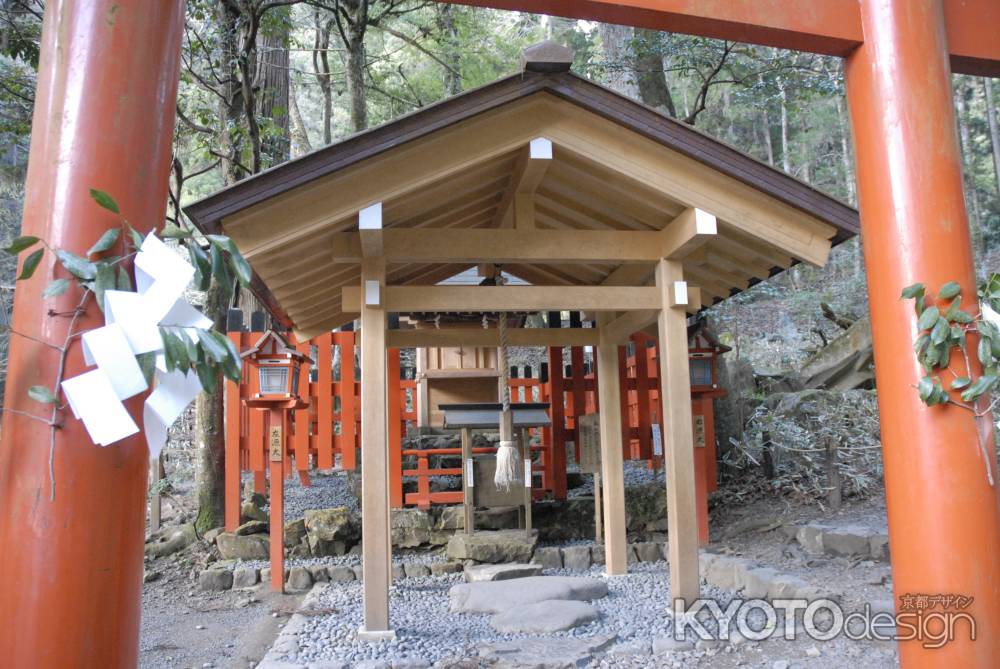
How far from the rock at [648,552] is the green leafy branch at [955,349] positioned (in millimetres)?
4450

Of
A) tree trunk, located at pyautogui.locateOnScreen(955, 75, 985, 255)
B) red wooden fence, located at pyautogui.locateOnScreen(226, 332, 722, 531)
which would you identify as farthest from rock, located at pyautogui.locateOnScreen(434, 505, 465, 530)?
tree trunk, located at pyautogui.locateOnScreen(955, 75, 985, 255)

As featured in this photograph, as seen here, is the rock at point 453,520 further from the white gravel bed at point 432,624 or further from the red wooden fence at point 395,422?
the white gravel bed at point 432,624

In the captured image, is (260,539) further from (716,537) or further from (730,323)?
(730,323)

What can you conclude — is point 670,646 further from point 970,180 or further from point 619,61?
point 970,180

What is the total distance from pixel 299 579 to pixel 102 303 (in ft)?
18.1

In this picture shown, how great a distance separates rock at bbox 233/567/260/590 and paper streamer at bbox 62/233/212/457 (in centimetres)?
563

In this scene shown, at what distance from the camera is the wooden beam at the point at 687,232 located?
175 inches

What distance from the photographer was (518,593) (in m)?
5.08

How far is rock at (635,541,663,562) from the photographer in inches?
267

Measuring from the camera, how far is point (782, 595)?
4.72 meters

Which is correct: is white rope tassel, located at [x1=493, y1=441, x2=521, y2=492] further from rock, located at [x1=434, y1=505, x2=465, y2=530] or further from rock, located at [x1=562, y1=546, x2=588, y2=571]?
rock, located at [x1=434, y1=505, x2=465, y2=530]

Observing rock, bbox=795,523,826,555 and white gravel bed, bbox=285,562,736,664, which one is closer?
white gravel bed, bbox=285,562,736,664

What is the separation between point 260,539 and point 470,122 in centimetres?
500

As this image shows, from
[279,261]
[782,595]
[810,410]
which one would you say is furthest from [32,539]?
[810,410]
